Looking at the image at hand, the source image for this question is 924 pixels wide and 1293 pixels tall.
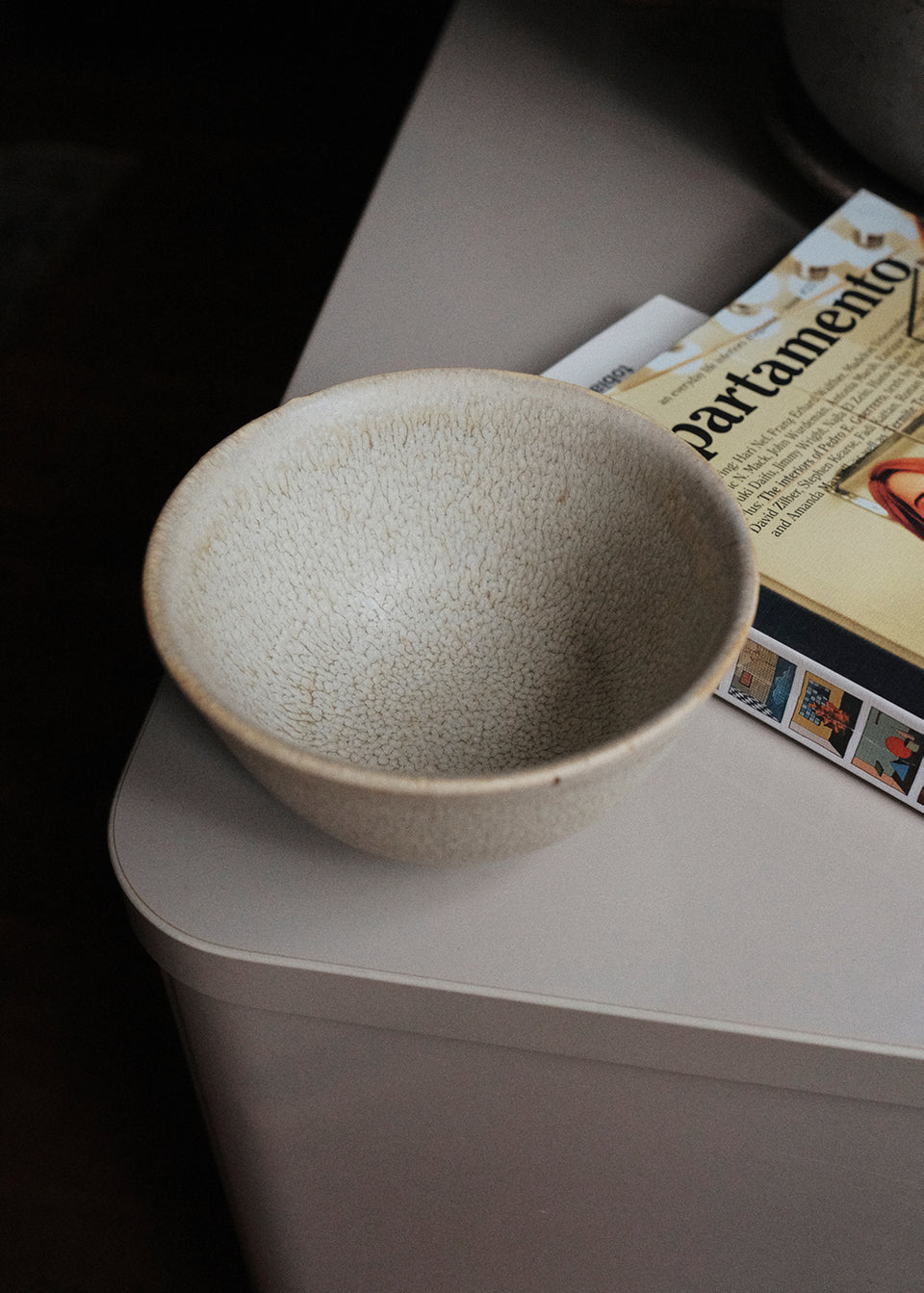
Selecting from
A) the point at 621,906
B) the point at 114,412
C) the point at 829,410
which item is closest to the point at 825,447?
the point at 829,410

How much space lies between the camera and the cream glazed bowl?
456 millimetres

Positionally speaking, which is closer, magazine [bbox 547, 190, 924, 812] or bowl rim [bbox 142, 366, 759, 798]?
bowl rim [bbox 142, 366, 759, 798]

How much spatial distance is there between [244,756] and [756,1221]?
35cm

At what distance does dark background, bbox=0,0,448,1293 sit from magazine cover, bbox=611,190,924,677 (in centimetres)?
73

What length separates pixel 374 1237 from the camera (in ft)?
1.99

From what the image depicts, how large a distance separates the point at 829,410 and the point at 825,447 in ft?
0.11

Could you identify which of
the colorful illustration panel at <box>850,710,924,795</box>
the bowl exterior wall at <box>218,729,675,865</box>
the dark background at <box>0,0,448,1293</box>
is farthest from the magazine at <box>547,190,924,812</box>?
the dark background at <box>0,0,448,1293</box>

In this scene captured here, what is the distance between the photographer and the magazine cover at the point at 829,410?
1.66 ft

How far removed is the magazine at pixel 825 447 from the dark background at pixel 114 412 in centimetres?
70

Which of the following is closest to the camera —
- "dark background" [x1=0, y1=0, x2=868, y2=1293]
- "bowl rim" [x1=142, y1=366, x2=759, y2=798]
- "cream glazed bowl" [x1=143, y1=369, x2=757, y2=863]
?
"bowl rim" [x1=142, y1=366, x2=759, y2=798]

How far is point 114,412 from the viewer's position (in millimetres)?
1607

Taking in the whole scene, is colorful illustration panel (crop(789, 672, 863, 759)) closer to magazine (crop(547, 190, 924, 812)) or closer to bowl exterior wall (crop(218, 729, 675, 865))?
magazine (crop(547, 190, 924, 812))

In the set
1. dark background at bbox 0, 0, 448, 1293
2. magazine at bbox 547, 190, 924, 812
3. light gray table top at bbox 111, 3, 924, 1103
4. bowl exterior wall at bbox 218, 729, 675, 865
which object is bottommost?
dark background at bbox 0, 0, 448, 1293

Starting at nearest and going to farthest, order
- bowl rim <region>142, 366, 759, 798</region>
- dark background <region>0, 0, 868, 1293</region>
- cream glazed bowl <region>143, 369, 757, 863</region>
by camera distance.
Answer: bowl rim <region>142, 366, 759, 798</region>, cream glazed bowl <region>143, 369, 757, 863</region>, dark background <region>0, 0, 868, 1293</region>
